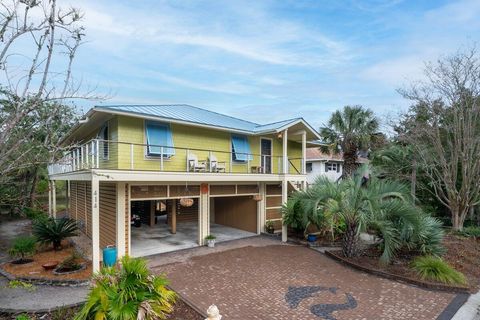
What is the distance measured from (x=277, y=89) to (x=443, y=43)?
41.6 feet

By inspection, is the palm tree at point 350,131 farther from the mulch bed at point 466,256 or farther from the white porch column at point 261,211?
the white porch column at point 261,211

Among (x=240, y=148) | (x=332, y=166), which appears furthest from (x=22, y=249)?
(x=332, y=166)

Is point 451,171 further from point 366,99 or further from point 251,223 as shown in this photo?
point 251,223

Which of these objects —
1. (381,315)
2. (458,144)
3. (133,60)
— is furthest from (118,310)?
(458,144)

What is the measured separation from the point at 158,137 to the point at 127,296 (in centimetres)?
807

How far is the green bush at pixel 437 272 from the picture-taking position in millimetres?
8746

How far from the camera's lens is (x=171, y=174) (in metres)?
11.0

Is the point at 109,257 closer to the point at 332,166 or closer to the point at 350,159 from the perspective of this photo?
the point at 350,159

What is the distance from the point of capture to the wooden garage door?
16.5 metres

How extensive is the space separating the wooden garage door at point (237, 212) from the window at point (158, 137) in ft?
19.7

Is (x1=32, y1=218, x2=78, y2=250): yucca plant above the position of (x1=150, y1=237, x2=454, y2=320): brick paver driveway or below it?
above

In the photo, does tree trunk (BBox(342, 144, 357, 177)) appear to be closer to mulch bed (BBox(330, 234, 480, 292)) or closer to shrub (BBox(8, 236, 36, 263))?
mulch bed (BBox(330, 234, 480, 292))

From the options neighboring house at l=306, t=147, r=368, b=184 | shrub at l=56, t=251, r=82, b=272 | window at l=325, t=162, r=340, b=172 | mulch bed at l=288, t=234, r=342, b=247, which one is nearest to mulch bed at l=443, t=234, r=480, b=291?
mulch bed at l=288, t=234, r=342, b=247

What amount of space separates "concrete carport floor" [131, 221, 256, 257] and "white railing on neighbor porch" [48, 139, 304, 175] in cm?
351
